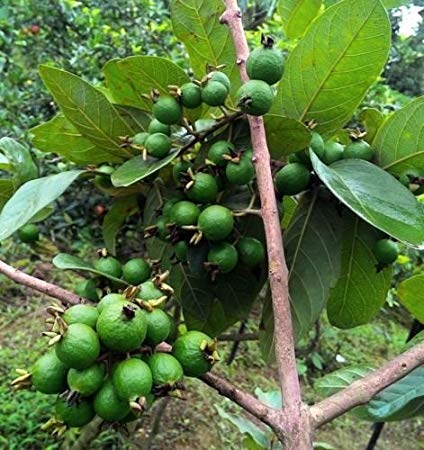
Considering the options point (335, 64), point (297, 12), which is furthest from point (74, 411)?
point (297, 12)

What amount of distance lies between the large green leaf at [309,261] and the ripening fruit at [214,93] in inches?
6.5

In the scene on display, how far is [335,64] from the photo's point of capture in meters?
0.67

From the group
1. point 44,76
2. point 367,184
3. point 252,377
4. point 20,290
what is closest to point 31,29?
point 20,290

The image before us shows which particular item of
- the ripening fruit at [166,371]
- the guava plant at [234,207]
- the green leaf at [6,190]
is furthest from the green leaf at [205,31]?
the ripening fruit at [166,371]

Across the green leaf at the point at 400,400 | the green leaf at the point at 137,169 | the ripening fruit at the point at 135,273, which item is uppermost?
the green leaf at the point at 137,169

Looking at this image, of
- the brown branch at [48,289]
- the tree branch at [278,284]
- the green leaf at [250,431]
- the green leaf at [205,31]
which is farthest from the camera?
the green leaf at [250,431]

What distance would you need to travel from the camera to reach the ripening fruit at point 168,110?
682mm

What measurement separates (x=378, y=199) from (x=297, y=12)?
41cm

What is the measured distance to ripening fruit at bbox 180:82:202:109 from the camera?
69 centimetres

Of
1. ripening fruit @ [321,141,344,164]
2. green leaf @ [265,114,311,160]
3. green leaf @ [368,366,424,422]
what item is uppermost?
green leaf @ [265,114,311,160]

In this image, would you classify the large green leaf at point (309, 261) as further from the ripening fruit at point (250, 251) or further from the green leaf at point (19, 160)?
the green leaf at point (19, 160)

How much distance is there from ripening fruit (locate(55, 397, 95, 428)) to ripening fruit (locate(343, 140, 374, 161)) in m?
0.42

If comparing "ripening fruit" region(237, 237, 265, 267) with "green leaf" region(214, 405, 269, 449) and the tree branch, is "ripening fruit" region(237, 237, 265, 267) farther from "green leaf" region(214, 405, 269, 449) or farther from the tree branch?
"green leaf" region(214, 405, 269, 449)

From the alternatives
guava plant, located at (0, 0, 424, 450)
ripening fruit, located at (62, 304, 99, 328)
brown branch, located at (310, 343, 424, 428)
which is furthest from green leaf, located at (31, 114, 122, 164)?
brown branch, located at (310, 343, 424, 428)
